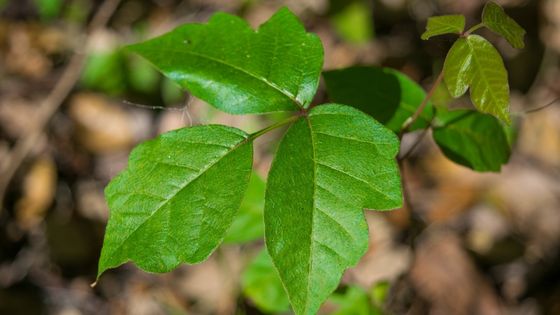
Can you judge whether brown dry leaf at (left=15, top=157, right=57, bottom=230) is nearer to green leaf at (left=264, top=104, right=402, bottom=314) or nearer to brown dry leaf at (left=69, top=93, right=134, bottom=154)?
brown dry leaf at (left=69, top=93, right=134, bottom=154)

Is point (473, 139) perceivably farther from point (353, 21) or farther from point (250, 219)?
point (353, 21)

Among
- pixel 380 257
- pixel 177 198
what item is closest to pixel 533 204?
pixel 380 257

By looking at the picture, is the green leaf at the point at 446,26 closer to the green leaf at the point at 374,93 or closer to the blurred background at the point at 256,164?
the green leaf at the point at 374,93

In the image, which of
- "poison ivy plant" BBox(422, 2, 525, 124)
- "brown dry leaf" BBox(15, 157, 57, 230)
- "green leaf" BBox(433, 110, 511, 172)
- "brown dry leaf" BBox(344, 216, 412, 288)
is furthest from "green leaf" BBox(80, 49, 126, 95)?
"poison ivy plant" BBox(422, 2, 525, 124)

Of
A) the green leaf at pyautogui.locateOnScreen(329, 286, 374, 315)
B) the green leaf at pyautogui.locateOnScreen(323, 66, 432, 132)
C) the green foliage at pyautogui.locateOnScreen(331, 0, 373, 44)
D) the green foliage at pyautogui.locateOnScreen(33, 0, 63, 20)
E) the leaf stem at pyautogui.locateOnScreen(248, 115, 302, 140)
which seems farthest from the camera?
the green foliage at pyautogui.locateOnScreen(33, 0, 63, 20)

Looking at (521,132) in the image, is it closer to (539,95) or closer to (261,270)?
(539,95)

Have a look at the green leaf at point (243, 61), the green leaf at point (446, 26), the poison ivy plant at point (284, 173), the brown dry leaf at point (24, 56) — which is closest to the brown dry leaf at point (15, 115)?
the brown dry leaf at point (24, 56)

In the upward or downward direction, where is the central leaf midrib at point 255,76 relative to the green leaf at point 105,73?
upward
